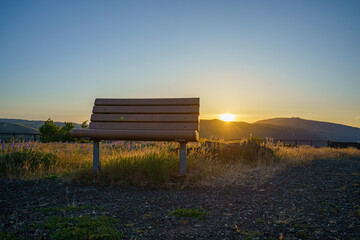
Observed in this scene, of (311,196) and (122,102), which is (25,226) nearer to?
(122,102)

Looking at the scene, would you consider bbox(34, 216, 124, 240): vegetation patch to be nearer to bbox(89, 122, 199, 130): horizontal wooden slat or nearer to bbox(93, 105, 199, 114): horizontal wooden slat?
bbox(89, 122, 199, 130): horizontal wooden slat

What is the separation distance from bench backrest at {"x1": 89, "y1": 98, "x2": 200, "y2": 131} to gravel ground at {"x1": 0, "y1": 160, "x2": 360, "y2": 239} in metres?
1.34

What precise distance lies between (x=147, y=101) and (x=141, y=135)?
1010 mm

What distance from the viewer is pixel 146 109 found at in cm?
584

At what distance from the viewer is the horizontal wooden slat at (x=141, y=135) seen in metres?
5.13

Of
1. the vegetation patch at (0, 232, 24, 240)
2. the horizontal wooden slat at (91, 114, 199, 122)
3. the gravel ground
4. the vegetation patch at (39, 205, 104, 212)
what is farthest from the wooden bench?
the vegetation patch at (0, 232, 24, 240)

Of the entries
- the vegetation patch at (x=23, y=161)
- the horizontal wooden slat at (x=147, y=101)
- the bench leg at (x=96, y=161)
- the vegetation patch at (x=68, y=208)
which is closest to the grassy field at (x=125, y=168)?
the vegetation patch at (x=23, y=161)

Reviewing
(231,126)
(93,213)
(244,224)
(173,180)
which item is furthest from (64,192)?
(231,126)

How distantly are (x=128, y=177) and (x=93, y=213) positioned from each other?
5.94 ft

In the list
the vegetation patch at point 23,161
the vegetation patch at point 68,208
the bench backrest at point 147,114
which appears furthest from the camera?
the vegetation patch at point 23,161

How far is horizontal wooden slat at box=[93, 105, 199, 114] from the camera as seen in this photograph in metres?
5.66

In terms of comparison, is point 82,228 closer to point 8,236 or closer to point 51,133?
point 8,236

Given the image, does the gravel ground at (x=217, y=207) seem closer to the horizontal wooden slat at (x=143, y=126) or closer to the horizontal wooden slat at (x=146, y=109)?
the horizontal wooden slat at (x=143, y=126)

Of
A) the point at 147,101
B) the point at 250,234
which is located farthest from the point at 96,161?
the point at 250,234
